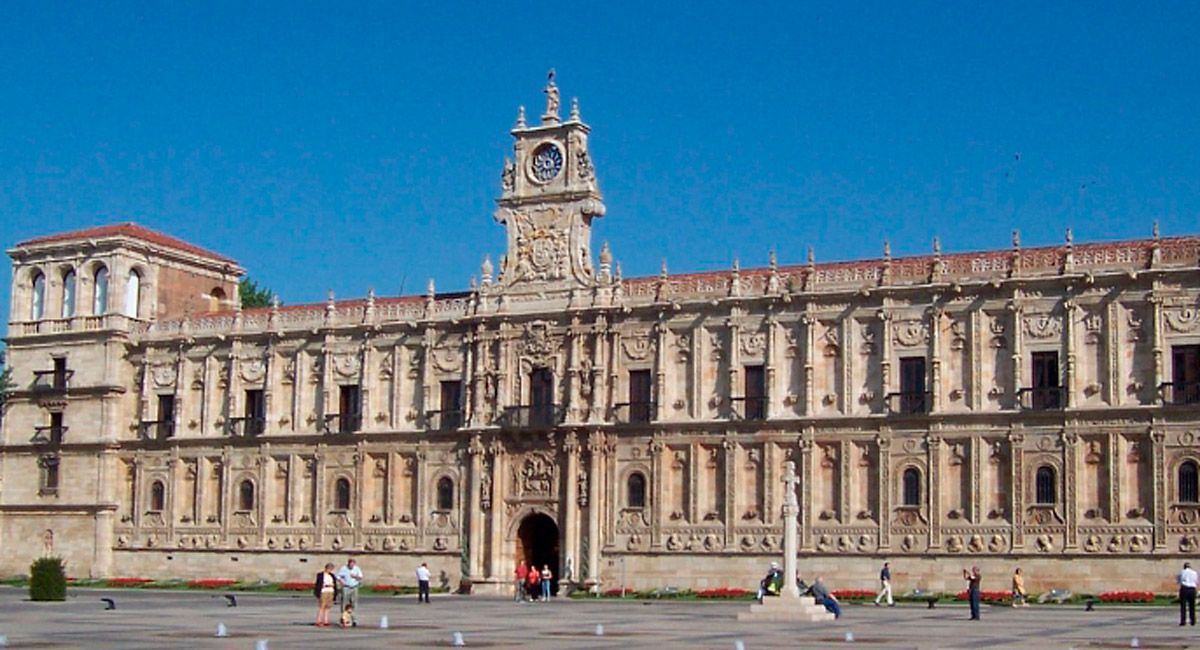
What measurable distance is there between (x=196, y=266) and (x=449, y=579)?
2274cm

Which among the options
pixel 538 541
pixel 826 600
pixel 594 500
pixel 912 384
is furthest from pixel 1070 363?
pixel 538 541

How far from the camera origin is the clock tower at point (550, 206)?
226 feet

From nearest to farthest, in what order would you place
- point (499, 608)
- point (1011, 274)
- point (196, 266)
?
point (499, 608)
point (1011, 274)
point (196, 266)

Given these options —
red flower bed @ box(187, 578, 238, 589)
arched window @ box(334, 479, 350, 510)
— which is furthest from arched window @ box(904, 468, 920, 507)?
red flower bed @ box(187, 578, 238, 589)

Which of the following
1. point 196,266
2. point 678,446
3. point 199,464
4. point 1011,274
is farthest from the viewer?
point 196,266

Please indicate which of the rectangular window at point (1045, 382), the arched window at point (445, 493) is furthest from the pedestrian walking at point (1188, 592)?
the arched window at point (445, 493)

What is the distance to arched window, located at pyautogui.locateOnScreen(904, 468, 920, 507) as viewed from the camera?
60.8 m

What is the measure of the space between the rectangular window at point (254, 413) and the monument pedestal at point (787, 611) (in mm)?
34065

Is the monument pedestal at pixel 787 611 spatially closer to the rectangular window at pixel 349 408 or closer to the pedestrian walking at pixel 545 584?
the pedestrian walking at pixel 545 584

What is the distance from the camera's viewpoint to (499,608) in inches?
2130

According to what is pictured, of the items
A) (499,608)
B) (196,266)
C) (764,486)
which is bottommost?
(499,608)

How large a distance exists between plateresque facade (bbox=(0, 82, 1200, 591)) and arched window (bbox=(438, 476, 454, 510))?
0.33 meters

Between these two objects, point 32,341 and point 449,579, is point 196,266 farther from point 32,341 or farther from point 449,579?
point 449,579

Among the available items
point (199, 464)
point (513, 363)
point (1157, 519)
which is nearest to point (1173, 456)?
point (1157, 519)
